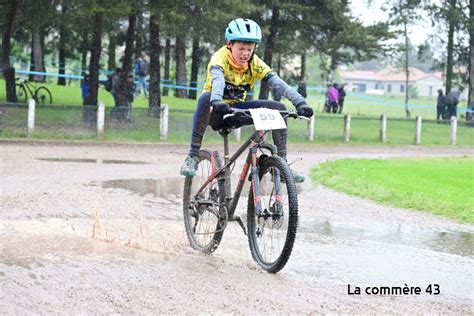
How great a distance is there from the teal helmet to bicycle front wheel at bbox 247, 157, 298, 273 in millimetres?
1072

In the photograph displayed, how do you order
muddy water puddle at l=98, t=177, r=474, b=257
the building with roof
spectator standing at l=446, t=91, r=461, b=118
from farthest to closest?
1. the building with roof
2. spectator standing at l=446, t=91, r=461, b=118
3. muddy water puddle at l=98, t=177, r=474, b=257

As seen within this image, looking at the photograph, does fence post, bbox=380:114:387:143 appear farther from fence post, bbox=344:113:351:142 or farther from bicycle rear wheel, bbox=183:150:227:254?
bicycle rear wheel, bbox=183:150:227:254

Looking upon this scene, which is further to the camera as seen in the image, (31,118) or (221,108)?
(31,118)

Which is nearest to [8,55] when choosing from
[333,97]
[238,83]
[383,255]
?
[333,97]

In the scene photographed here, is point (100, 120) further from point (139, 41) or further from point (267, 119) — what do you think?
point (139, 41)

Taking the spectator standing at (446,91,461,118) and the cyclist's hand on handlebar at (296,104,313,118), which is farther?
the spectator standing at (446,91,461,118)

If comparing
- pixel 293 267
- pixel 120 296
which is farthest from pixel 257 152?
pixel 120 296

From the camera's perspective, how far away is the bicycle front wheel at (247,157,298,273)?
269 inches

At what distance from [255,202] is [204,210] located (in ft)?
3.71

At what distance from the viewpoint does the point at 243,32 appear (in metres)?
7.42

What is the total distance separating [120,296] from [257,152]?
199 centimetres

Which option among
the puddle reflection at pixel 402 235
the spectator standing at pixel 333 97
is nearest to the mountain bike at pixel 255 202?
the puddle reflection at pixel 402 235

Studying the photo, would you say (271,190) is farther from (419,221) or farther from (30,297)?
(419,221)

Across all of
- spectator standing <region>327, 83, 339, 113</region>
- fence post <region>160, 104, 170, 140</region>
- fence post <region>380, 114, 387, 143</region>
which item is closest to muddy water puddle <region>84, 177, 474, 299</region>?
fence post <region>160, 104, 170, 140</region>
